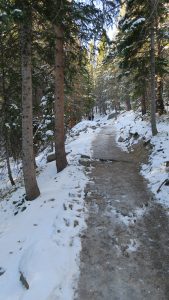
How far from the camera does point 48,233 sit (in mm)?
7586

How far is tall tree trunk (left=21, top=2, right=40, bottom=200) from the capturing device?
30.5ft

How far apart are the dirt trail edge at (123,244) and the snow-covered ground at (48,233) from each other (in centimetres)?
27

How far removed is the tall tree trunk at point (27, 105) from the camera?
930cm

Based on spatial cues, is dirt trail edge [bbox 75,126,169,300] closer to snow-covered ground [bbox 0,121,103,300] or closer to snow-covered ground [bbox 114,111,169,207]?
snow-covered ground [bbox 0,121,103,300]

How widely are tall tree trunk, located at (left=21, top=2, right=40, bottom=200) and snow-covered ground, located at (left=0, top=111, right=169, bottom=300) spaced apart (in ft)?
1.99

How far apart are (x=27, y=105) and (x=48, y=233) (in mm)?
4246

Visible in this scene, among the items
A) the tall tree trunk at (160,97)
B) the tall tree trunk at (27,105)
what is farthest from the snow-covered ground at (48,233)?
the tall tree trunk at (160,97)

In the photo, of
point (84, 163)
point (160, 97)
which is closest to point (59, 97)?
point (84, 163)

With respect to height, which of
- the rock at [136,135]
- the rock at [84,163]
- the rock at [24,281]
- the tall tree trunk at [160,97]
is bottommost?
the rock at [24,281]

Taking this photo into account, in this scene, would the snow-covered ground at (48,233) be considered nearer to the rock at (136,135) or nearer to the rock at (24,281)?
the rock at (24,281)

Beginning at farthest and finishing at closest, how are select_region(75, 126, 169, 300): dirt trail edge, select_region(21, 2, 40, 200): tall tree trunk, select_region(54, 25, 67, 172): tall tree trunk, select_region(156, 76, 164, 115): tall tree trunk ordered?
select_region(156, 76, 164, 115): tall tree trunk < select_region(54, 25, 67, 172): tall tree trunk < select_region(21, 2, 40, 200): tall tree trunk < select_region(75, 126, 169, 300): dirt trail edge

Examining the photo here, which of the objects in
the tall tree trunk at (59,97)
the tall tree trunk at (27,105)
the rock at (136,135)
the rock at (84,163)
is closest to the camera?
the tall tree trunk at (27,105)

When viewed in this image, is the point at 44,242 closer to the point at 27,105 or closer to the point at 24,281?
the point at 24,281

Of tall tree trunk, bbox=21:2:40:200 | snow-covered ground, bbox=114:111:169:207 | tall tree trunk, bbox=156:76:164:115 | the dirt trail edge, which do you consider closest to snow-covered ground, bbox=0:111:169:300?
snow-covered ground, bbox=114:111:169:207
